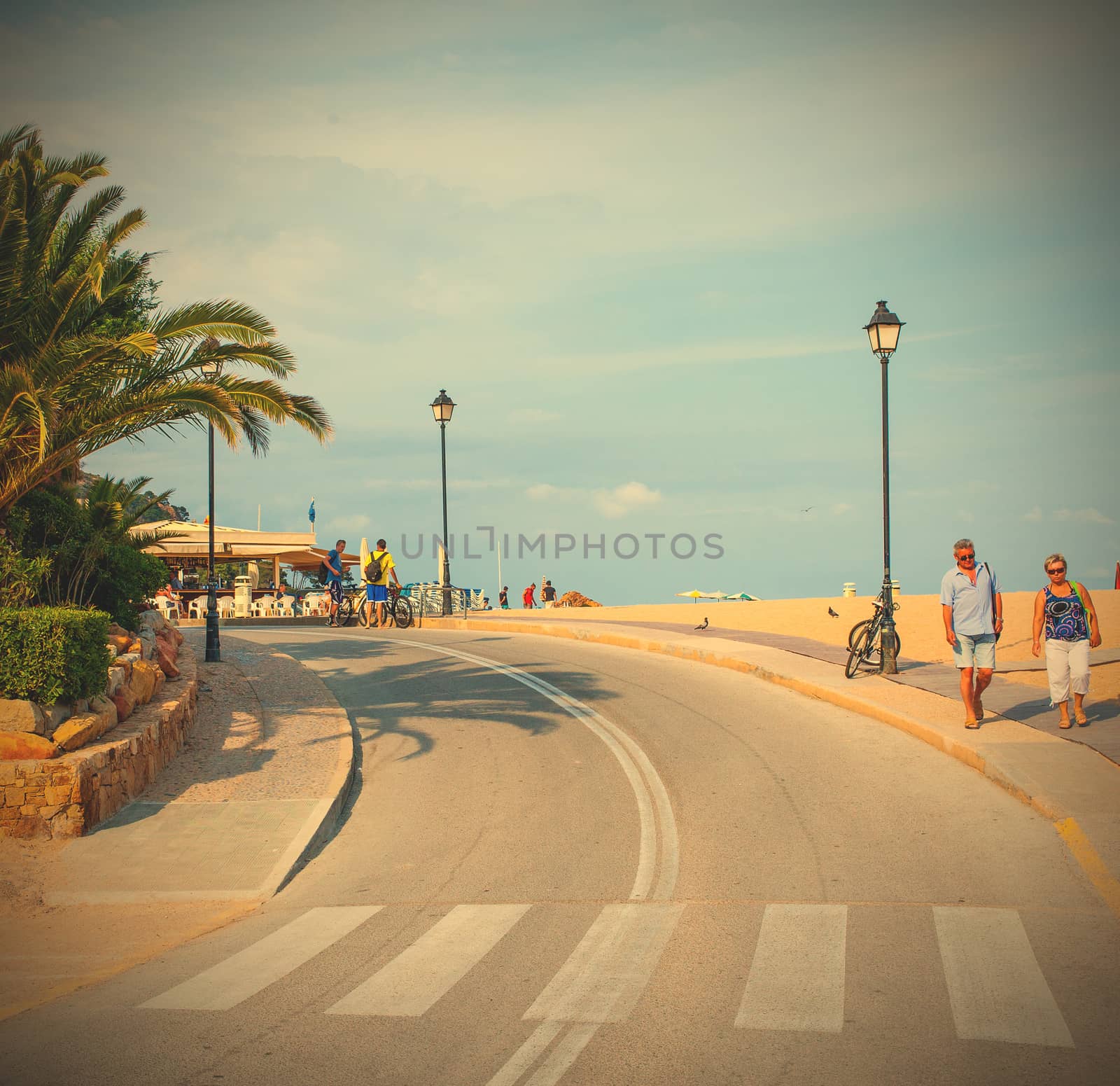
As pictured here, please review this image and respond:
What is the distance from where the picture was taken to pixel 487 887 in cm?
797

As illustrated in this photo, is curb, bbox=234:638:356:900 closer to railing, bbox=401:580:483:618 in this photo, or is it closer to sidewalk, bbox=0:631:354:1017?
sidewalk, bbox=0:631:354:1017

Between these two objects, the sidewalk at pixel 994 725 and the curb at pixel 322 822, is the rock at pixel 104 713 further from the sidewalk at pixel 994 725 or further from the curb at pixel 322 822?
the sidewalk at pixel 994 725

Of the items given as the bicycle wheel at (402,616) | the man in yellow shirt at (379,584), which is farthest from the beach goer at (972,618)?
the bicycle wheel at (402,616)

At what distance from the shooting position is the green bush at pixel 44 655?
9945 millimetres

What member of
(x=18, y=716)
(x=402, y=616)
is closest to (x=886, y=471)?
(x=18, y=716)

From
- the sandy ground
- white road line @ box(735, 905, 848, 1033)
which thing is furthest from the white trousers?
white road line @ box(735, 905, 848, 1033)

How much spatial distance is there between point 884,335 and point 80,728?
1266 cm

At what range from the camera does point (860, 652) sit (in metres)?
16.6

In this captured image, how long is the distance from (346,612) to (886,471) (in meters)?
16.1

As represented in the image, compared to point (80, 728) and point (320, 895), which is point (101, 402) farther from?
point (320, 895)

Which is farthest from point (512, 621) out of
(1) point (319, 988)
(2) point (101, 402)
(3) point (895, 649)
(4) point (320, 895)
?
(1) point (319, 988)

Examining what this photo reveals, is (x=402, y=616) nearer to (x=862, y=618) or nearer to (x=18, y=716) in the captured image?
(x=862, y=618)

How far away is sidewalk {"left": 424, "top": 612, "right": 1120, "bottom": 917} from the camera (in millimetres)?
8531

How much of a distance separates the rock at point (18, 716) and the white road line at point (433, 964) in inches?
180
